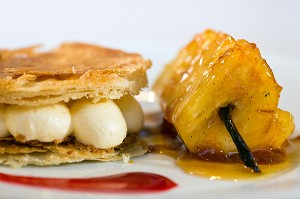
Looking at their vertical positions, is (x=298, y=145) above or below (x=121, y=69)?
below

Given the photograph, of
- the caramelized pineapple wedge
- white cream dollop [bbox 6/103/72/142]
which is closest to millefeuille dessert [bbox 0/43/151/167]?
white cream dollop [bbox 6/103/72/142]

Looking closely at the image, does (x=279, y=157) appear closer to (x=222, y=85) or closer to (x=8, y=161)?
(x=222, y=85)

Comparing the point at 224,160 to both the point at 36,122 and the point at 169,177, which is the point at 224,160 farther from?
the point at 36,122

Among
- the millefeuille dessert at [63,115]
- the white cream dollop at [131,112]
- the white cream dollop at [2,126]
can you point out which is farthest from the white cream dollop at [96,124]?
the white cream dollop at [2,126]

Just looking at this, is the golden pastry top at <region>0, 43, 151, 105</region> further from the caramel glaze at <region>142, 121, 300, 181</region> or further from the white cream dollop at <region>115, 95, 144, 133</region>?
the caramel glaze at <region>142, 121, 300, 181</region>

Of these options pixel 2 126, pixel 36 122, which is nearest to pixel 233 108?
pixel 36 122

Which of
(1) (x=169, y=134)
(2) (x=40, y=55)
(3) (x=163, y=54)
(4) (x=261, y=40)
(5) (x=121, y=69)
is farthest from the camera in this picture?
(4) (x=261, y=40)

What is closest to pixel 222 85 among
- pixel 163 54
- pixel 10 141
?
pixel 10 141

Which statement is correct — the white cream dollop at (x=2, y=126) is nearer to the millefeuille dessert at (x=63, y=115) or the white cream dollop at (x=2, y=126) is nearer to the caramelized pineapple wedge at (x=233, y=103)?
the millefeuille dessert at (x=63, y=115)
